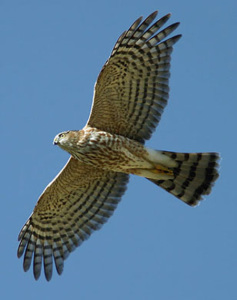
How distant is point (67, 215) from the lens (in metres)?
13.2

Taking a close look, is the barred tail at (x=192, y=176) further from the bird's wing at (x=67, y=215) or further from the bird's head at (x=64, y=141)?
the bird's head at (x=64, y=141)

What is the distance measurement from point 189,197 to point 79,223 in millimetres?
2039

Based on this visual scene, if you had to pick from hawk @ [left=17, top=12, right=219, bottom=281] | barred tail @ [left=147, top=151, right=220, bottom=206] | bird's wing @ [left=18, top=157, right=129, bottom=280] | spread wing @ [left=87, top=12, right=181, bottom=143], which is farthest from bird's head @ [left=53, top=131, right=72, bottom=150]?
barred tail @ [left=147, top=151, right=220, bottom=206]

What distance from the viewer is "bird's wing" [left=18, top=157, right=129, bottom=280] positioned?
12875 mm

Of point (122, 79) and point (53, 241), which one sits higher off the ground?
point (122, 79)

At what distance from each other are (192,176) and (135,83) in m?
1.86

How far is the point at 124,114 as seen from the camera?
12.2 m

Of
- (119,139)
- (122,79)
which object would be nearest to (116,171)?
(119,139)

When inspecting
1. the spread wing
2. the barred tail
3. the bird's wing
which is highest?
the spread wing

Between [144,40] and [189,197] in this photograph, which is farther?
[189,197]

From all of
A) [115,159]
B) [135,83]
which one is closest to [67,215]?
[115,159]

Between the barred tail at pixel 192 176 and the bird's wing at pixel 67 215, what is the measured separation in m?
0.90

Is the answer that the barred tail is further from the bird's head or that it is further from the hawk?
the bird's head

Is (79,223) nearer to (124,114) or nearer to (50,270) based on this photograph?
(50,270)
